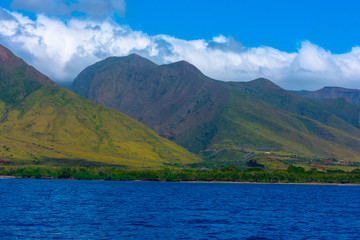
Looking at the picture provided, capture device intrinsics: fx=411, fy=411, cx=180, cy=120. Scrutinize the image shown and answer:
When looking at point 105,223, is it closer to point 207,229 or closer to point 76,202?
point 207,229

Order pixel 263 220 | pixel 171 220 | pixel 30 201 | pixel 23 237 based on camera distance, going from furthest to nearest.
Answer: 1. pixel 30 201
2. pixel 263 220
3. pixel 171 220
4. pixel 23 237

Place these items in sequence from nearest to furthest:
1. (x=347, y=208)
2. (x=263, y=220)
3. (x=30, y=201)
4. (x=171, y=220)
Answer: (x=171, y=220)
(x=263, y=220)
(x=30, y=201)
(x=347, y=208)

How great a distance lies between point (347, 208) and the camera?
17538 centimetres

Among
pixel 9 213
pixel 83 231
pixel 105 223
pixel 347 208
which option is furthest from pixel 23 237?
pixel 347 208

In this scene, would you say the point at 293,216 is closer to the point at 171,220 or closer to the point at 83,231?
the point at 171,220

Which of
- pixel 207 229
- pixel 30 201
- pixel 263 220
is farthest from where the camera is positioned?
pixel 30 201

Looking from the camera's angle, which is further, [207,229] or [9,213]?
[9,213]

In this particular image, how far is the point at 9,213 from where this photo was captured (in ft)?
395

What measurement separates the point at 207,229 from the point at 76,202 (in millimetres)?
72548

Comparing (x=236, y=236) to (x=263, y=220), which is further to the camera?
(x=263, y=220)

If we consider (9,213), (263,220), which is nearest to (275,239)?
(263,220)

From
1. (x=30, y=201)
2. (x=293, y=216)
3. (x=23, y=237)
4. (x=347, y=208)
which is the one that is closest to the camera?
(x=23, y=237)

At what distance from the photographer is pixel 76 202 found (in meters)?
158

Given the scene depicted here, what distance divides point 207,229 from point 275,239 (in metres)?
17.6
